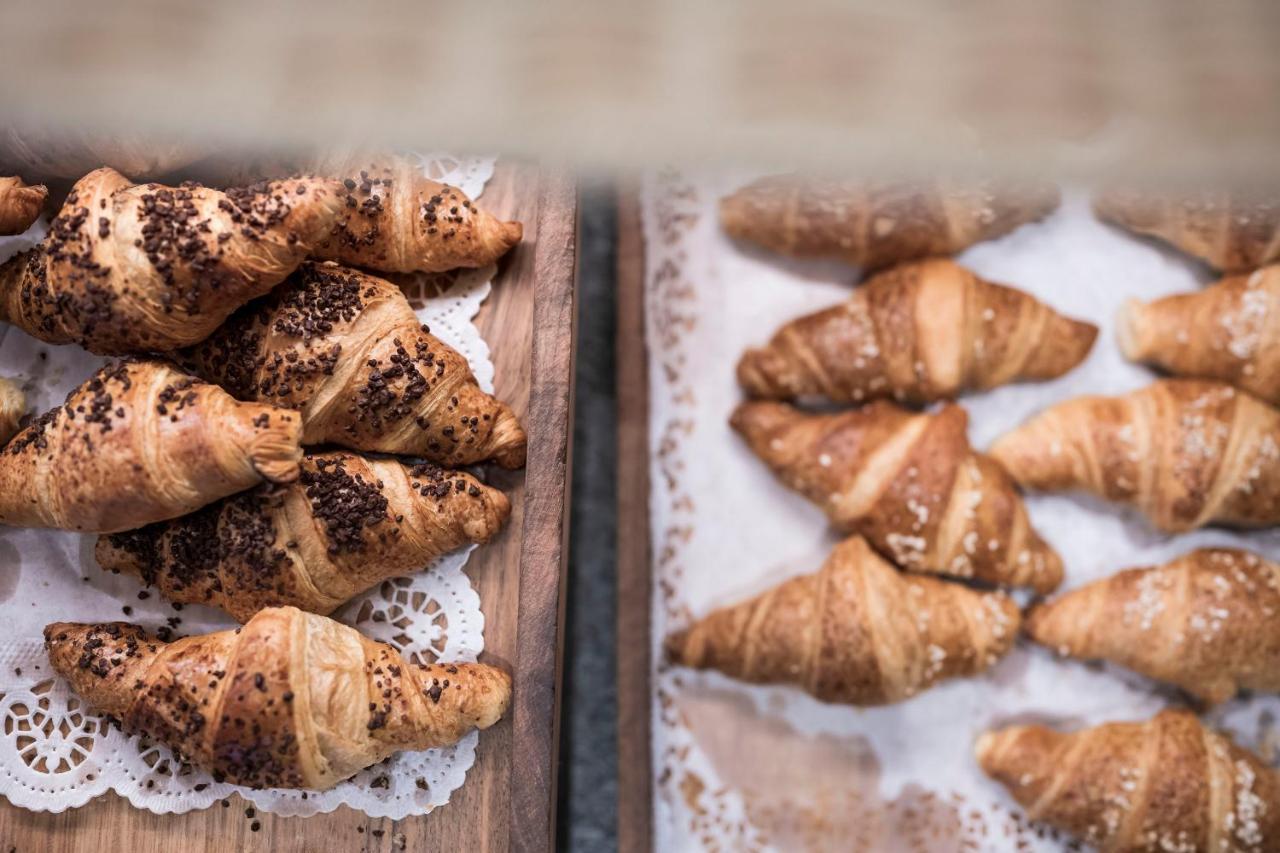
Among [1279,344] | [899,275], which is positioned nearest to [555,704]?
[899,275]

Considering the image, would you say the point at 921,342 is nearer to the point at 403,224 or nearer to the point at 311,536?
the point at 403,224

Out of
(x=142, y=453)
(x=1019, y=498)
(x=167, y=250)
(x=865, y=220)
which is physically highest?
(x=865, y=220)

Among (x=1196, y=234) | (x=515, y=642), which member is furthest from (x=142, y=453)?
(x=1196, y=234)

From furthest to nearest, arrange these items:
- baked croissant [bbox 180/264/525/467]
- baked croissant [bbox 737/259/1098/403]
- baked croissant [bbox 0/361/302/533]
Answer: baked croissant [bbox 737/259/1098/403]
baked croissant [bbox 180/264/525/467]
baked croissant [bbox 0/361/302/533]

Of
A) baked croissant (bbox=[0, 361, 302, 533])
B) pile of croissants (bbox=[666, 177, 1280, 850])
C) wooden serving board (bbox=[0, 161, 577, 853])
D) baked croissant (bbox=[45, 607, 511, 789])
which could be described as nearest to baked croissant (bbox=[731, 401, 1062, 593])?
pile of croissants (bbox=[666, 177, 1280, 850])

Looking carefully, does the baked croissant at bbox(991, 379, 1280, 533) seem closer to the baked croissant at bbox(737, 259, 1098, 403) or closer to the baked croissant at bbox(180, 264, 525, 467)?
the baked croissant at bbox(737, 259, 1098, 403)

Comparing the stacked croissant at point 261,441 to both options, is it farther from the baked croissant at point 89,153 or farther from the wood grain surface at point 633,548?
the wood grain surface at point 633,548
